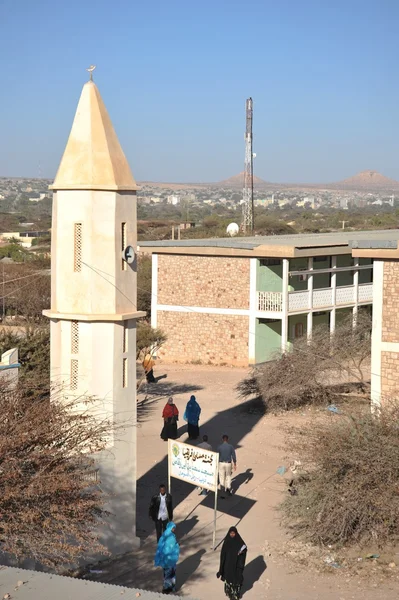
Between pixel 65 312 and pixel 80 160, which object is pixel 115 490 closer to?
pixel 65 312

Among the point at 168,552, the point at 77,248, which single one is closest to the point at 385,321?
the point at 77,248

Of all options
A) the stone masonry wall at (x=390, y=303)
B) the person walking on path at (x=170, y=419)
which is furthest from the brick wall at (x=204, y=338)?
the stone masonry wall at (x=390, y=303)

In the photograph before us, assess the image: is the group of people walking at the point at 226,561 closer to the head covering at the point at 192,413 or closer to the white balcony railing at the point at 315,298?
the head covering at the point at 192,413

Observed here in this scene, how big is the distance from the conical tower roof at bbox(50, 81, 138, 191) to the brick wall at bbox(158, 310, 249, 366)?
1798cm

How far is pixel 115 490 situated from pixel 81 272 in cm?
307

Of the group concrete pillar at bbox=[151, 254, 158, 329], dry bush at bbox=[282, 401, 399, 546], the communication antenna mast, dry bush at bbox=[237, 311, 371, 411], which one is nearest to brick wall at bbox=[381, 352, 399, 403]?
dry bush at bbox=[237, 311, 371, 411]

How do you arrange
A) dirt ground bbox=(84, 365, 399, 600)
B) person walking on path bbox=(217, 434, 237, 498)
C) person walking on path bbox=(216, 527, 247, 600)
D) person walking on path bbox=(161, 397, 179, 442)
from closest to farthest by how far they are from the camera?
person walking on path bbox=(216, 527, 247, 600)
dirt ground bbox=(84, 365, 399, 600)
person walking on path bbox=(217, 434, 237, 498)
person walking on path bbox=(161, 397, 179, 442)

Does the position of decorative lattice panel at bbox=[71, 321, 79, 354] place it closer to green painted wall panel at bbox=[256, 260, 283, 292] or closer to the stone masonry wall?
the stone masonry wall

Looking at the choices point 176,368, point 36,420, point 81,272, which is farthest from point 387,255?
point 176,368

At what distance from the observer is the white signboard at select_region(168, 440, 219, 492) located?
13758mm

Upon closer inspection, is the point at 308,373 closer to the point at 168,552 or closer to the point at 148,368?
the point at 148,368

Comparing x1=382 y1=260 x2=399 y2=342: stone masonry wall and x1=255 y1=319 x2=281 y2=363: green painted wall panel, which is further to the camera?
x1=255 y1=319 x2=281 y2=363: green painted wall panel

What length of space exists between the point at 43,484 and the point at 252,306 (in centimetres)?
2114

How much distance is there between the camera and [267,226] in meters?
81.4
